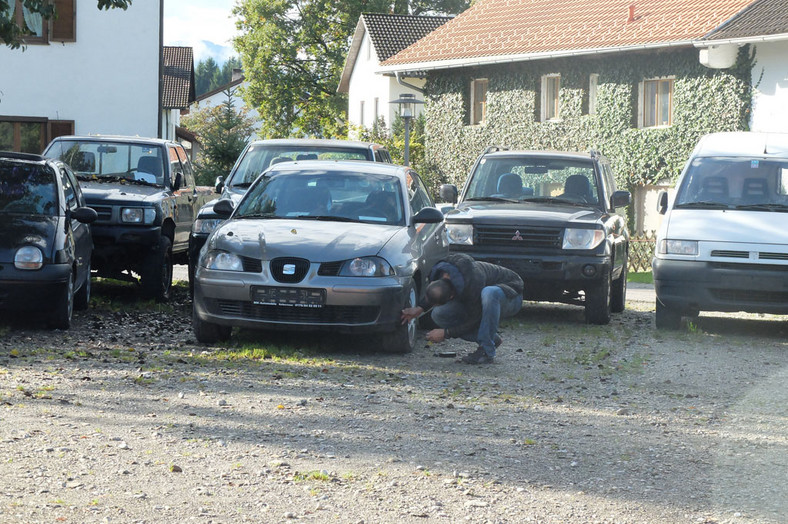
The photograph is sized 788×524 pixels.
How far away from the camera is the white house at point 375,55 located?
5284 cm

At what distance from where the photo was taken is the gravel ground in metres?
5.62

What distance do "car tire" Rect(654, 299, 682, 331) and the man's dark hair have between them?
4.09 metres

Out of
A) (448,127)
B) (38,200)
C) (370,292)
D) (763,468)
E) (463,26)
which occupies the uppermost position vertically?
(463,26)

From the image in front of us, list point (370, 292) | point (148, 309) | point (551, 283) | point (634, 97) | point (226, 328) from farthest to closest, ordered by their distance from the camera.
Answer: point (634, 97), point (148, 309), point (551, 283), point (226, 328), point (370, 292)

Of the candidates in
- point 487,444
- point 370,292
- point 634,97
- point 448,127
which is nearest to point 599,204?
point 370,292

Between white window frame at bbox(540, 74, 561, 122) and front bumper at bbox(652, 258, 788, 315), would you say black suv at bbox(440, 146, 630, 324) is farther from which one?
white window frame at bbox(540, 74, 561, 122)

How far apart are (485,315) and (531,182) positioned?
5053 millimetres

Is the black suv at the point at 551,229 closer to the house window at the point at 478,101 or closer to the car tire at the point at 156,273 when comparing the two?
the car tire at the point at 156,273

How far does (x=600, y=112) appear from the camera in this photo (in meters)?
32.1

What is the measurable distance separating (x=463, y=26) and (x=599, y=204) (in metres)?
27.3

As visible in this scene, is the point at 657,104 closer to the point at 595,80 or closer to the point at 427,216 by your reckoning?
the point at 595,80

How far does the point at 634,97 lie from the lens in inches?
1225

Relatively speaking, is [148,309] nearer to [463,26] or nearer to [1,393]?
[1,393]

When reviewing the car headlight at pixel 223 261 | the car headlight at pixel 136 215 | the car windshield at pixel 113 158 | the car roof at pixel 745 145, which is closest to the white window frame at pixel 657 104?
the car roof at pixel 745 145
